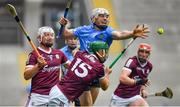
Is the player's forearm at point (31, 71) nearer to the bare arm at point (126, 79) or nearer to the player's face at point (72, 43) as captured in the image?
the bare arm at point (126, 79)

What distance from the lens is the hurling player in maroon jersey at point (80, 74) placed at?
10.6m

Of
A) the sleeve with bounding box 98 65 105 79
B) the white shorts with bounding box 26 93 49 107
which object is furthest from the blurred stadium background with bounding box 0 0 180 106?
the sleeve with bounding box 98 65 105 79

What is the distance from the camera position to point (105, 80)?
1085 cm

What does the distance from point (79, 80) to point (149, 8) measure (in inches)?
559

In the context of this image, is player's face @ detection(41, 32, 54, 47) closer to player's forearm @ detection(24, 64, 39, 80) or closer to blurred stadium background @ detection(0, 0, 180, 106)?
player's forearm @ detection(24, 64, 39, 80)

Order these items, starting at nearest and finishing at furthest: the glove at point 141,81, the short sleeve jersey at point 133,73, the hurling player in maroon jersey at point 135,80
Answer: the glove at point 141,81
the hurling player in maroon jersey at point 135,80
the short sleeve jersey at point 133,73

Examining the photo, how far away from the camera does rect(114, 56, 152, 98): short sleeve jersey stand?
1327 cm

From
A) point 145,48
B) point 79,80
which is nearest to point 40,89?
point 79,80

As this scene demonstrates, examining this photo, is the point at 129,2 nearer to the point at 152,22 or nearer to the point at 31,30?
the point at 152,22

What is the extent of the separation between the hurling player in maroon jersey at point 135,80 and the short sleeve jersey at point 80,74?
7.53ft

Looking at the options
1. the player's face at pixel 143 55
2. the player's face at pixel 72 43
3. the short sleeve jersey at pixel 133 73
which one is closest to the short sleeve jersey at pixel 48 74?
the short sleeve jersey at pixel 133 73

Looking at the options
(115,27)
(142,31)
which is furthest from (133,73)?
(115,27)

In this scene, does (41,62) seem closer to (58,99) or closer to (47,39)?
(58,99)

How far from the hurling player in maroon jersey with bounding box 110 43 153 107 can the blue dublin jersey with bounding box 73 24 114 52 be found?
2.39 ft
